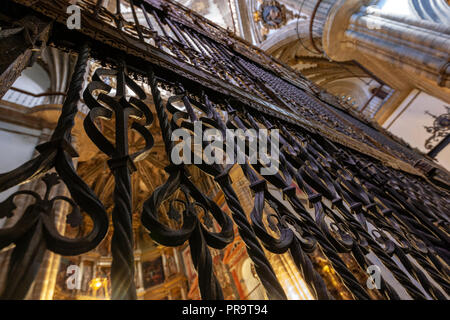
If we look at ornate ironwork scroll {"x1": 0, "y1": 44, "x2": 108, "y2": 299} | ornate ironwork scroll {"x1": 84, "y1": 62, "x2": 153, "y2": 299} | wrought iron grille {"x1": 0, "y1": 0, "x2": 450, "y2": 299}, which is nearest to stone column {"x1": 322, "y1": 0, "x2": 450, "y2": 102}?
wrought iron grille {"x1": 0, "y1": 0, "x2": 450, "y2": 299}

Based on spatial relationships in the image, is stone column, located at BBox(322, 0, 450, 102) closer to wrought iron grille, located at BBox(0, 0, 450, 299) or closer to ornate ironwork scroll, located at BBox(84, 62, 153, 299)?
wrought iron grille, located at BBox(0, 0, 450, 299)

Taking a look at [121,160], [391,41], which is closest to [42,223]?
[121,160]

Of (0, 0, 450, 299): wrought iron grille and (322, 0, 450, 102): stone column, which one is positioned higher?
(322, 0, 450, 102): stone column

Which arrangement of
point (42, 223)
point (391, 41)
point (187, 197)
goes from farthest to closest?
1. point (391, 41)
2. point (187, 197)
3. point (42, 223)

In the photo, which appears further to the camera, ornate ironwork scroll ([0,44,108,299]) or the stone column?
the stone column

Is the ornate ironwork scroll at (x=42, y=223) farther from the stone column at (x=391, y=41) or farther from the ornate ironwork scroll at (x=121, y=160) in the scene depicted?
the stone column at (x=391, y=41)

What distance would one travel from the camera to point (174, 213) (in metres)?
0.57

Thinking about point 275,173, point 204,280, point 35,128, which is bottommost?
point 204,280

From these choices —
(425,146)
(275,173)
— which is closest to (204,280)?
(275,173)

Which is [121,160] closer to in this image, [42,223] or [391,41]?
[42,223]

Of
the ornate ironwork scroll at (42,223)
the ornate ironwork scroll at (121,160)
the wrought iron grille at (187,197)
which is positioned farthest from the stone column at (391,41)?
the ornate ironwork scroll at (42,223)

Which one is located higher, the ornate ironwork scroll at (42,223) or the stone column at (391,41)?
the stone column at (391,41)
